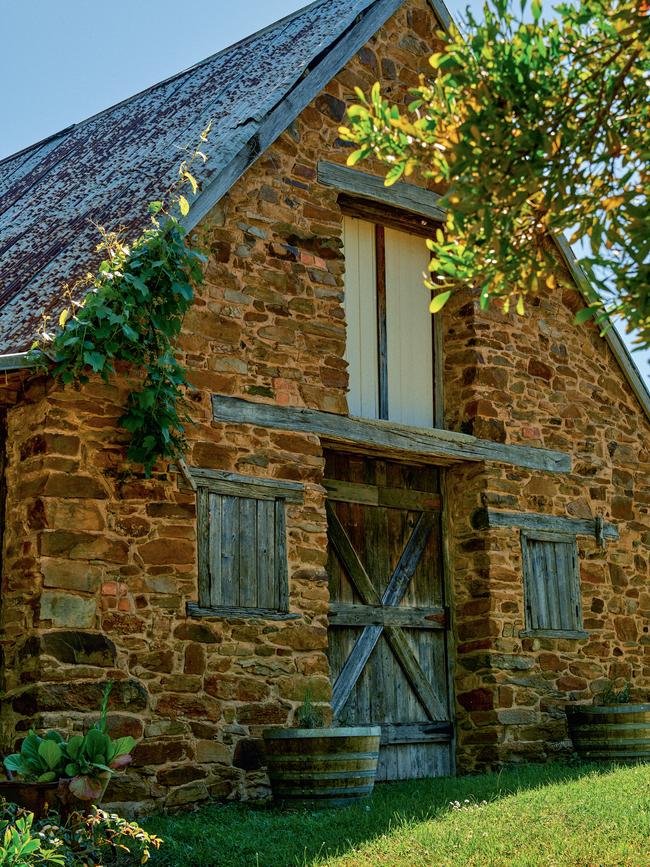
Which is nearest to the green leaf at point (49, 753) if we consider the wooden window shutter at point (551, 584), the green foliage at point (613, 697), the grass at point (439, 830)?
the grass at point (439, 830)

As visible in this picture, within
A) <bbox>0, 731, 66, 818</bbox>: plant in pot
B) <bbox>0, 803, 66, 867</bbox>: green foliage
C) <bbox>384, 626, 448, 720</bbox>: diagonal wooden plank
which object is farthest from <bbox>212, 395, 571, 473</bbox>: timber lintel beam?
<bbox>0, 803, 66, 867</bbox>: green foliage

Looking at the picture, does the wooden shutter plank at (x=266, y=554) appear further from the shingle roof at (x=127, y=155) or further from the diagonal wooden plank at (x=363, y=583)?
the shingle roof at (x=127, y=155)

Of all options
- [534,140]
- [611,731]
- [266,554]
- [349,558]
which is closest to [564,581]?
[611,731]

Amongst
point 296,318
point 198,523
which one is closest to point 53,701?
point 198,523

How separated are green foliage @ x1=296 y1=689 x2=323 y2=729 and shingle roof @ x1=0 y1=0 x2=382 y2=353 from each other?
3.11 metres

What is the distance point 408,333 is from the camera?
406 inches

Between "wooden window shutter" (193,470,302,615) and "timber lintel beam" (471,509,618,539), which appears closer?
"wooden window shutter" (193,470,302,615)

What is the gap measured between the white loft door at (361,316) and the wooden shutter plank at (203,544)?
194 centimetres

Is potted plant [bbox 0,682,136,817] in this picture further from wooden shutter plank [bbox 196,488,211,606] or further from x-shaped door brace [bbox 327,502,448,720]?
x-shaped door brace [bbox 327,502,448,720]

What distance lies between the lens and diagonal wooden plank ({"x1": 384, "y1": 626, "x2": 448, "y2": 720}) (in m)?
9.62

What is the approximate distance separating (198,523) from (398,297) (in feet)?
10.6

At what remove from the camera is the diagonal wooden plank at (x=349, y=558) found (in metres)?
9.37

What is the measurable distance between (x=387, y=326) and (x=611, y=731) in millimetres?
3931

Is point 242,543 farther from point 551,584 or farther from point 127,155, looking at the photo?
point 127,155
